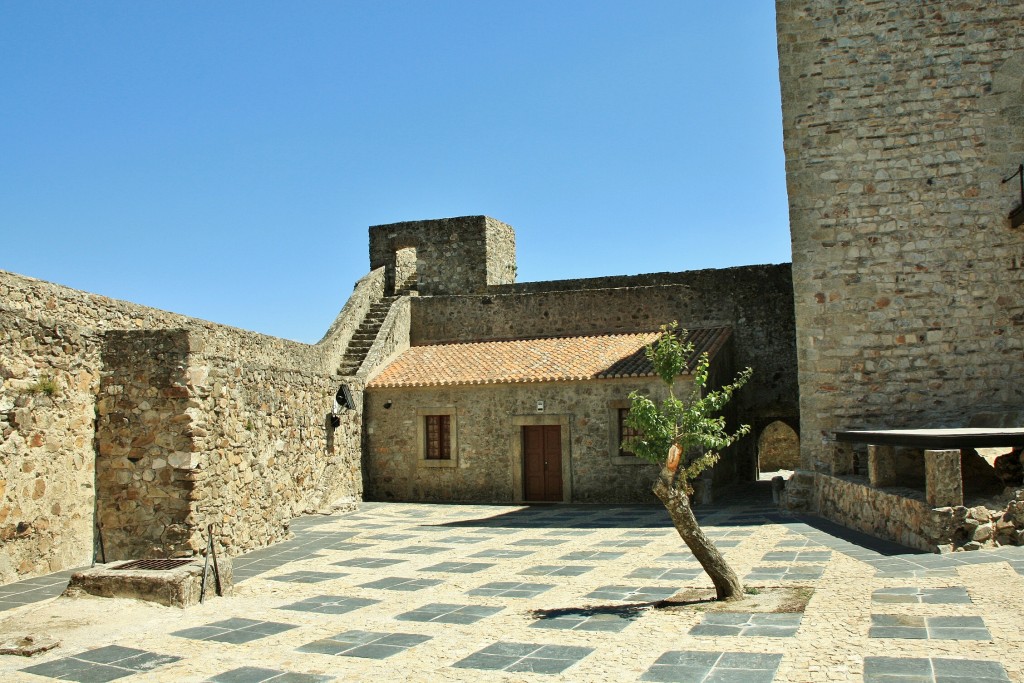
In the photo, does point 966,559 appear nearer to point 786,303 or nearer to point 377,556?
point 377,556

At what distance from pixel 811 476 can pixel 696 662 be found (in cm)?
900

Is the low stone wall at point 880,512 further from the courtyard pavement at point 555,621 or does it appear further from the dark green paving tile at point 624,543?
the dark green paving tile at point 624,543

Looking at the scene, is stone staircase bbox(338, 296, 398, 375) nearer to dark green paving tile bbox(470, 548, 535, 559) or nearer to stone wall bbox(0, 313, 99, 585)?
dark green paving tile bbox(470, 548, 535, 559)

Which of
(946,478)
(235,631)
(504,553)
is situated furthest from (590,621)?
(946,478)

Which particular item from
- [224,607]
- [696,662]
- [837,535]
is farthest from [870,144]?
[224,607]

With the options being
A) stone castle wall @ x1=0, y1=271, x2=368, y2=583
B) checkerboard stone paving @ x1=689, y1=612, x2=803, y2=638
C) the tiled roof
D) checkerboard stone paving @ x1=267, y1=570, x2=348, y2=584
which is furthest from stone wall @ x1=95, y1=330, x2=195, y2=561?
the tiled roof

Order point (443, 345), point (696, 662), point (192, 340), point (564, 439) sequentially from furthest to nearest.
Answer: point (443, 345), point (564, 439), point (192, 340), point (696, 662)

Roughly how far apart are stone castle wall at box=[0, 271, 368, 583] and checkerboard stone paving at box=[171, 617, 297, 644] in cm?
249

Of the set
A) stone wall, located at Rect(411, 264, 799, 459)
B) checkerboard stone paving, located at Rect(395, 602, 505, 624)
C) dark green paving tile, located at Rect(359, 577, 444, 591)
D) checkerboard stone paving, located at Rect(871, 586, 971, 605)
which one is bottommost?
dark green paving tile, located at Rect(359, 577, 444, 591)

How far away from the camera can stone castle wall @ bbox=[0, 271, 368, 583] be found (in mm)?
8617

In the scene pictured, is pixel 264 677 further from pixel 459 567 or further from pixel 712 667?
pixel 459 567

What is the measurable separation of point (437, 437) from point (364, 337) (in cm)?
377

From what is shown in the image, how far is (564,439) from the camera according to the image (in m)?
18.0

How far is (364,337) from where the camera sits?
21578 millimetres
